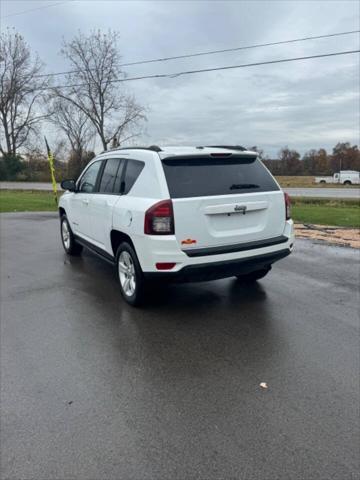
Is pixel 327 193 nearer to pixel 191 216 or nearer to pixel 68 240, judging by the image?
pixel 68 240

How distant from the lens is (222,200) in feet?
14.4

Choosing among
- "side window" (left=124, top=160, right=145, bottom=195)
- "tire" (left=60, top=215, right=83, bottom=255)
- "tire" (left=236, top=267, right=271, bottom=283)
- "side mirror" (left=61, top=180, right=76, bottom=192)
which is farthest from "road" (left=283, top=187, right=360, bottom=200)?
"side window" (left=124, top=160, right=145, bottom=195)

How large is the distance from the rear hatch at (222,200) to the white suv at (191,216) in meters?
0.01

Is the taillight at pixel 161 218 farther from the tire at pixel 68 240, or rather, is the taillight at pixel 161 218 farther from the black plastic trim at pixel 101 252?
the tire at pixel 68 240

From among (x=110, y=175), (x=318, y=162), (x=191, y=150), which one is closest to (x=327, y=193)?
(x=110, y=175)

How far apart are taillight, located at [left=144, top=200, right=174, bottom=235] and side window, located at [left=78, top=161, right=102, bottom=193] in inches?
89.2

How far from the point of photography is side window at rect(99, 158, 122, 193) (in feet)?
18.0

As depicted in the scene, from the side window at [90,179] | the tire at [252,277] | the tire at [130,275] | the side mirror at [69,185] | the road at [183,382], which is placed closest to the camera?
the road at [183,382]

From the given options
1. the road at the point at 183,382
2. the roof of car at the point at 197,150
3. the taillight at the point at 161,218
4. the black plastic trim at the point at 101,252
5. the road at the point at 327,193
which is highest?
the roof of car at the point at 197,150

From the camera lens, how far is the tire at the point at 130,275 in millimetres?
4648

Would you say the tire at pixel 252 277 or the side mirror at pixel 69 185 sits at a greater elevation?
the side mirror at pixel 69 185

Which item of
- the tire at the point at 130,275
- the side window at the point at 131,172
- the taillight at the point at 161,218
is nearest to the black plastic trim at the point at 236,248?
the taillight at the point at 161,218

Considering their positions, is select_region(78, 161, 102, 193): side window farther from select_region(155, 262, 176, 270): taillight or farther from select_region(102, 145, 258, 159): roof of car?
select_region(155, 262, 176, 270): taillight

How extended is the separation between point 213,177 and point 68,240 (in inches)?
161
